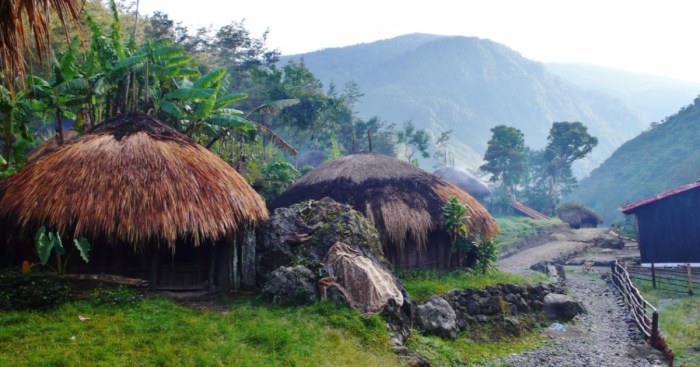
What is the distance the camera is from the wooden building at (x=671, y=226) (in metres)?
19.7

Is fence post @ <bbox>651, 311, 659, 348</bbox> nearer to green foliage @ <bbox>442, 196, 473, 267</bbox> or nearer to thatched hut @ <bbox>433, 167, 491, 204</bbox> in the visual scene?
green foliage @ <bbox>442, 196, 473, 267</bbox>

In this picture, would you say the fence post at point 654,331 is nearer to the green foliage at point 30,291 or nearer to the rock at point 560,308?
the rock at point 560,308

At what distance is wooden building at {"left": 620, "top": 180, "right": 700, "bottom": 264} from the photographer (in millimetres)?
19734

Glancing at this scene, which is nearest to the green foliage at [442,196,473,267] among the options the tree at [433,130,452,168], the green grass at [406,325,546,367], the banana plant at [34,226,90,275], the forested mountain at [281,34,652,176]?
the green grass at [406,325,546,367]

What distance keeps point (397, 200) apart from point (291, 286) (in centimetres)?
595

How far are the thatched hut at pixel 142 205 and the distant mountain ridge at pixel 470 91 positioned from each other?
333 ft

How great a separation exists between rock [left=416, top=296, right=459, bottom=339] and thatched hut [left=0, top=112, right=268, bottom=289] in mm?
4102

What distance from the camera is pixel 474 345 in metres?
12.8

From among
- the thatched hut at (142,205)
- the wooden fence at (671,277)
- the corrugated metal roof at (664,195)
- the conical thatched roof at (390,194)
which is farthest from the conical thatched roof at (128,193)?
the corrugated metal roof at (664,195)

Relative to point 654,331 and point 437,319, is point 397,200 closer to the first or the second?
point 437,319

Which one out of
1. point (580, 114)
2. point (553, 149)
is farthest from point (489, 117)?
point (553, 149)

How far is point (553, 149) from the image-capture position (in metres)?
47.1

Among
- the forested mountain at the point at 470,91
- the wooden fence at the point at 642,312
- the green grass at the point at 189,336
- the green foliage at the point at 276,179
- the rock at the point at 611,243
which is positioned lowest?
the wooden fence at the point at 642,312

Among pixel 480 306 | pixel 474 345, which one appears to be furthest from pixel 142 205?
pixel 480 306
